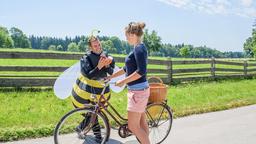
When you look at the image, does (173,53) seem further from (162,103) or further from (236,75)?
(162,103)

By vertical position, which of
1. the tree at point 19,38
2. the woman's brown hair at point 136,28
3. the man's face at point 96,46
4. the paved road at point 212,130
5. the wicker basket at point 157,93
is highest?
the tree at point 19,38

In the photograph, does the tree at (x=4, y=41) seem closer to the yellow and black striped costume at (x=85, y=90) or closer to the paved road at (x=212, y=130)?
the paved road at (x=212, y=130)

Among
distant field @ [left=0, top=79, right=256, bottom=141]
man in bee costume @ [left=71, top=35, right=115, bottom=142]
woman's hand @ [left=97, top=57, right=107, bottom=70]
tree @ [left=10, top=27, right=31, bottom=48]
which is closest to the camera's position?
woman's hand @ [left=97, top=57, right=107, bottom=70]

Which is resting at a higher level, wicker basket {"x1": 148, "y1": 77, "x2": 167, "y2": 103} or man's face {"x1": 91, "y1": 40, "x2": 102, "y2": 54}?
man's face {"x1": 91, "y1": 40, "x2": 102, "y2": 54}

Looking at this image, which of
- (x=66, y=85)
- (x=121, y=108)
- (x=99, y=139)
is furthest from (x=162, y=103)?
(x=121, y=108)

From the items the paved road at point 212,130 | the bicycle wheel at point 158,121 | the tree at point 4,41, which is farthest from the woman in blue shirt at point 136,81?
the tree at point 4,41

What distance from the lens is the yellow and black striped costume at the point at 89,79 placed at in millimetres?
5513

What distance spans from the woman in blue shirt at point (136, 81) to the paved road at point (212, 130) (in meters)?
1.09

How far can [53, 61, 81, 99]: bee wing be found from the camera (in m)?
5.67

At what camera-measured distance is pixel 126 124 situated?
209 inches

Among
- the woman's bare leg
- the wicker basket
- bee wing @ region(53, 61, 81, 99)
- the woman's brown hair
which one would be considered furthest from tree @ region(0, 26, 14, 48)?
the woman's brown hair

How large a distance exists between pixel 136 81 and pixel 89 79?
103cm

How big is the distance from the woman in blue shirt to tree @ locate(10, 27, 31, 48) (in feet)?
443

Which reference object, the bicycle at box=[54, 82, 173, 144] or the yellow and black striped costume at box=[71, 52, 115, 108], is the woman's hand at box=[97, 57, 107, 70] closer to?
the yellow and black striped costume at box=[71, 52, 115, 108]
